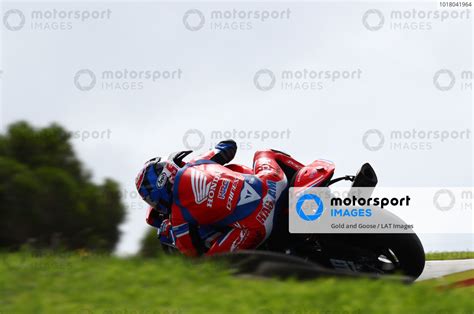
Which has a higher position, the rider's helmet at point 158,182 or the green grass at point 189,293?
the rider's helmet at point 158,182

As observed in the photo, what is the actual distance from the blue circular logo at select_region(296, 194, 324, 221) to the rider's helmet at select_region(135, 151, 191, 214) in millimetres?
1305

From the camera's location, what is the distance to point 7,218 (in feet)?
39.1

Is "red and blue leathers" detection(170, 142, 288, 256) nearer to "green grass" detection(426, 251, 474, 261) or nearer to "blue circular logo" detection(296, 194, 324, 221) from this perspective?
"blue circular logo" detection(296, 194, 324, 221)

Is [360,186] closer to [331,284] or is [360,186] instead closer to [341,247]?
[341,247]

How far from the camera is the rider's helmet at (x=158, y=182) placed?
7.28m

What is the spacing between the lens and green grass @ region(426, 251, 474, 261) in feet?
32.9

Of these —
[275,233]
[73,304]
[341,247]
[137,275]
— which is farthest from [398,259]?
[73,304]

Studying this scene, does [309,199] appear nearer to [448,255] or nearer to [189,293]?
[189,293]

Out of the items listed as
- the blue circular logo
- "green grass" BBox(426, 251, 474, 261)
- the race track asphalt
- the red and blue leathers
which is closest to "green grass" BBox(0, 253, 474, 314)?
the red and blue leathers

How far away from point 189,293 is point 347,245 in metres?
2.33

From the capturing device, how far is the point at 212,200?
7.02 meters

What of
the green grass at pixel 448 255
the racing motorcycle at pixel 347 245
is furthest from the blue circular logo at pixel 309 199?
the green grass at pixel 448 255

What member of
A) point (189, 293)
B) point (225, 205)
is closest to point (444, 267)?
point (225, 205)

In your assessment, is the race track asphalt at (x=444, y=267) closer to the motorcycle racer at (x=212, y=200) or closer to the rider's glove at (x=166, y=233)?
the motorcycle racer at (x=212, y=200)
